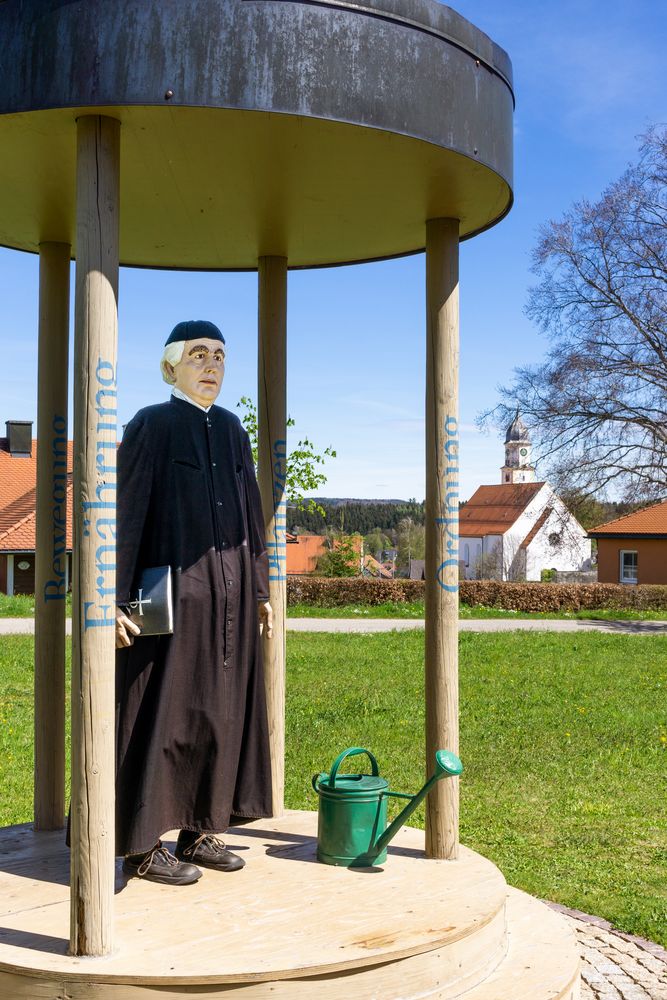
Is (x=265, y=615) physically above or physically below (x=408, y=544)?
below

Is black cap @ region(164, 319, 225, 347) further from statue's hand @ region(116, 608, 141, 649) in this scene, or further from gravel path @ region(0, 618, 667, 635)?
gravel path @ region(0, 618, 667, 635)

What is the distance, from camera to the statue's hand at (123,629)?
378 cm

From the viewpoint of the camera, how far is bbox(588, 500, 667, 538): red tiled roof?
38188mm

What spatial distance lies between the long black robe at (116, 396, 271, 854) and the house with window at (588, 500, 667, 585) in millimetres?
34616

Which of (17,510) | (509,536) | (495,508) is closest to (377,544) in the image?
(509,536)

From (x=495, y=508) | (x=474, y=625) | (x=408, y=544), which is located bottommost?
(x=474, y=625)

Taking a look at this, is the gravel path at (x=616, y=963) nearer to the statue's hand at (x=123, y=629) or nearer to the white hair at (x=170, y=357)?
the statue's hand at (x=123, y=629)

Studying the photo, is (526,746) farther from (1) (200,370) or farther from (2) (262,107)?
(2) (262,107)

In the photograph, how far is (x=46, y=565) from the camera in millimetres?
4691

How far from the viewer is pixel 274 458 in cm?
500

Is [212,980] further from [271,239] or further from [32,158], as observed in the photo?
[271,239]

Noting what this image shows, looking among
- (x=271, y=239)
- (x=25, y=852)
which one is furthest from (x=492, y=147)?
(x=25, y=852)

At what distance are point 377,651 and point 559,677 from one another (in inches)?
128

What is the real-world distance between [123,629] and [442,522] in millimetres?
1386
